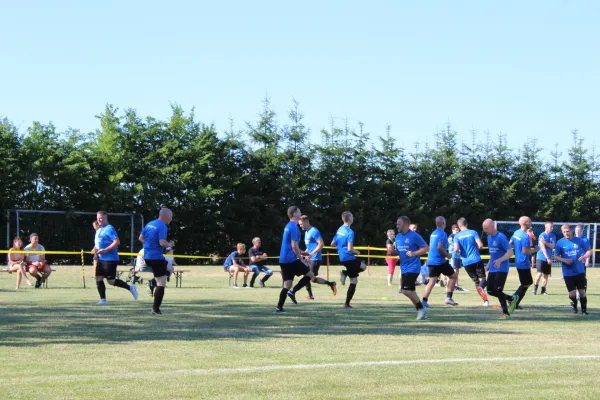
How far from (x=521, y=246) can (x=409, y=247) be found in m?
3.30

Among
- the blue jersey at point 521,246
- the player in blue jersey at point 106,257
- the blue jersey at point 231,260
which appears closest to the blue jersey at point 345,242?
the blue jersey at point 521,246

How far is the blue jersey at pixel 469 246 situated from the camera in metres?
16.8

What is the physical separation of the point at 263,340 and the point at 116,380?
335 centimetres

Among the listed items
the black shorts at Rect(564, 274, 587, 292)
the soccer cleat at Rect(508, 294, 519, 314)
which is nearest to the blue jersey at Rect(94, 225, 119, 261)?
the soccer cleat at Rect(508, 294, 519, 314)

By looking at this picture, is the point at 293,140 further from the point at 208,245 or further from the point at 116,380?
the point at 116,380

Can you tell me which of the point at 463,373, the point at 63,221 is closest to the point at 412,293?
the point at 463,373

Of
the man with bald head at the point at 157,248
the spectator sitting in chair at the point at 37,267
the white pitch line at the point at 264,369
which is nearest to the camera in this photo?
the white pitch line at the point at 264,369

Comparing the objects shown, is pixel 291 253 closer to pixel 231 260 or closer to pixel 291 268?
pixel 291 268

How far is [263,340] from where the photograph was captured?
1070 cm

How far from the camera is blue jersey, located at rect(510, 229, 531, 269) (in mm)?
16078

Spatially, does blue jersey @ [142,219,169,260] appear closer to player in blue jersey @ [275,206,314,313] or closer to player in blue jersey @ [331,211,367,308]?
player in blue jersey @ [275,206,314,313]

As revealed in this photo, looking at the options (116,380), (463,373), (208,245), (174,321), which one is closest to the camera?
(116,380)

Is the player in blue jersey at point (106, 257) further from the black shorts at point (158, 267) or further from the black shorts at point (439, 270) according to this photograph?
the black shorts at point (439, 270)

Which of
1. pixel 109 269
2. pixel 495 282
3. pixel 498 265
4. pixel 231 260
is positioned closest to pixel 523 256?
pixel 498 265
